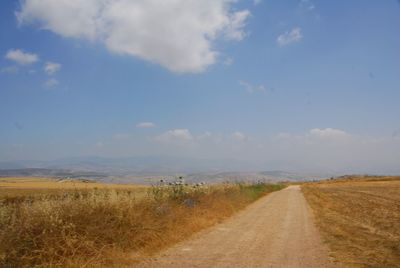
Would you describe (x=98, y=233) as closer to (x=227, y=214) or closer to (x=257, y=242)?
(x=257, y=242)

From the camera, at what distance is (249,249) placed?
42.1ft

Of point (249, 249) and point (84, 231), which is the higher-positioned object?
point (84, 231)

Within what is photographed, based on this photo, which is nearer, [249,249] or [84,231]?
[84,231]

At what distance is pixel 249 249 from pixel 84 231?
4425mm

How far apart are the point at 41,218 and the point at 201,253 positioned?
4023 mm

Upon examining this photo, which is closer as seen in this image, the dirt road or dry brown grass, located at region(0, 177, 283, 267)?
dry brown grass, located at region(0, 177, 283, 267)

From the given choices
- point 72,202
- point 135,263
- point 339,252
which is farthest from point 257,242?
point 72,202

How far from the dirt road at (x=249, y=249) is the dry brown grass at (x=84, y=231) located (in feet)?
2.47

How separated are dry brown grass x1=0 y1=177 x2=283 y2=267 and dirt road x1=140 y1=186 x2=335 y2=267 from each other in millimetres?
754

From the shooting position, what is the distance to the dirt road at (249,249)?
435 inches

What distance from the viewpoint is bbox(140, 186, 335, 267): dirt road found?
→ 1105 centimetres

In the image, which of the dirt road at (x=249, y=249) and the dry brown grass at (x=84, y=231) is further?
the dirt road at (x=249, y=249)

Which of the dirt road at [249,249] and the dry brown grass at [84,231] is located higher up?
the dry brown grass at [84,231]

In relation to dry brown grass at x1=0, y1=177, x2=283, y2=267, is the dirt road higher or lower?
lower
